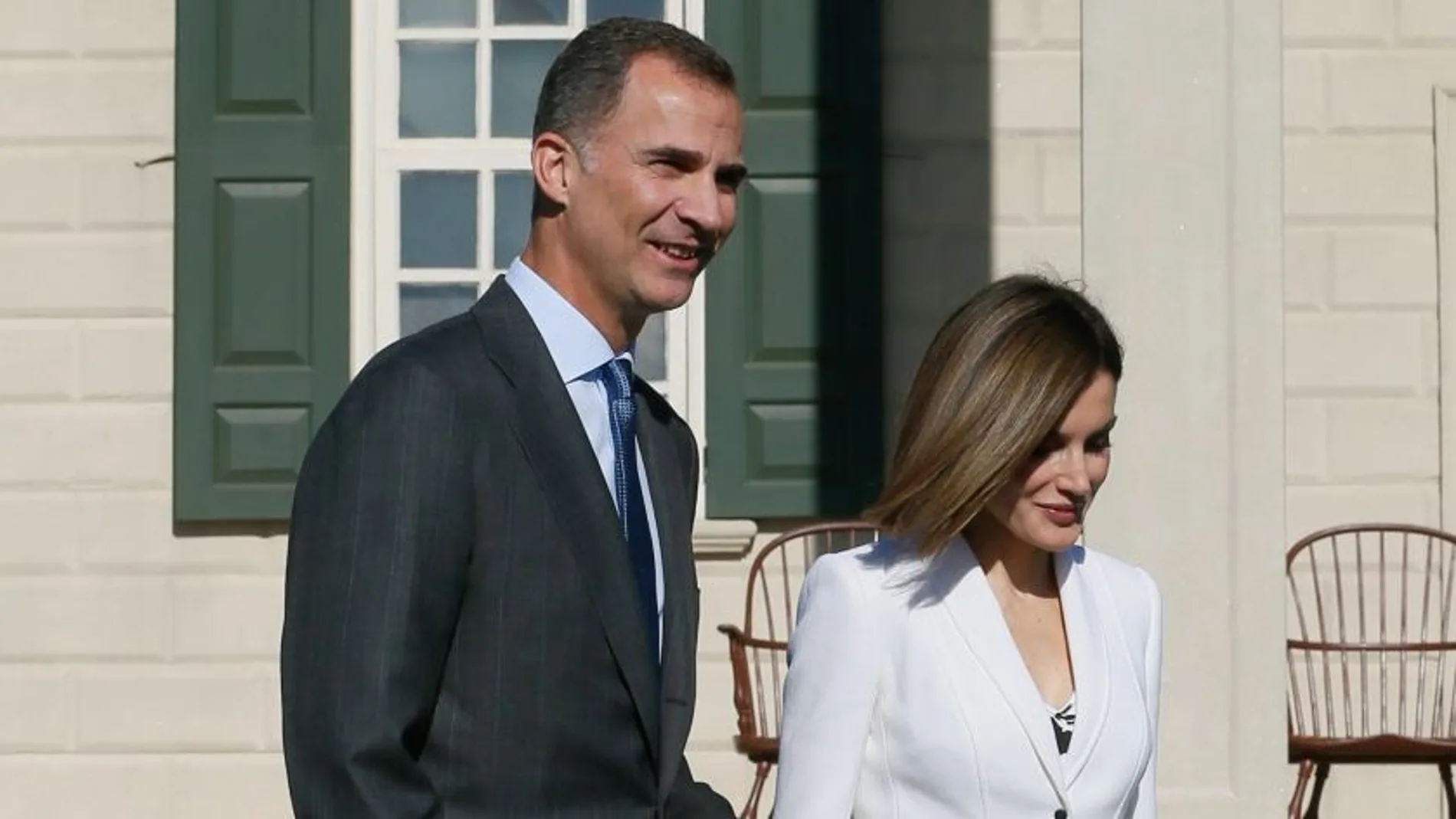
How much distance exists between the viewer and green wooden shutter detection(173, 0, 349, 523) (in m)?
6.80

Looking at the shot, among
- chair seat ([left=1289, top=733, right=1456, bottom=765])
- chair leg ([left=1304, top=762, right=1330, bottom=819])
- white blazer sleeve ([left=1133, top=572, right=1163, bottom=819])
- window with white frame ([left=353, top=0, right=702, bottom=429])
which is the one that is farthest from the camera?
window with white frame ([left=353, top=0, right=702, bottom=429])

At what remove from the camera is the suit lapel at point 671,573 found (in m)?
2.80

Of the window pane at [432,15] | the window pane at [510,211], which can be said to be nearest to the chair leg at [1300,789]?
the window pane at [510,211]

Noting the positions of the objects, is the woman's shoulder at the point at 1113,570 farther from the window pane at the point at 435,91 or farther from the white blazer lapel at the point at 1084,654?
the window pane at the point at 435,91

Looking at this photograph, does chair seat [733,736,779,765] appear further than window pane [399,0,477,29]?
No

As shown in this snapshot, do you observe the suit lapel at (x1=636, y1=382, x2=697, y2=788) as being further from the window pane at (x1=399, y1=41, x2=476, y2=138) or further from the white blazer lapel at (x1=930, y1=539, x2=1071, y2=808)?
the window pane at (x1=399, y1=41, x2=476, y2=138)

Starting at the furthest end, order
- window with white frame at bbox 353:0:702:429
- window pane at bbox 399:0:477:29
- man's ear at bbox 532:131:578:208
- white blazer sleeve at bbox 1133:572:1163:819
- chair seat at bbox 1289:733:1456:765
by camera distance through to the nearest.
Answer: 1. window pane at bbox 399:0:477:29
2. window with white frame at bbox 353:0:702:429
3. chair seat at bbox 1289:733:1456:765
4. white blazer sleeve at bbox 1133:572:1163:819
5. man's ear at bbox 532:131:578:208

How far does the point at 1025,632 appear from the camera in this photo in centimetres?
340

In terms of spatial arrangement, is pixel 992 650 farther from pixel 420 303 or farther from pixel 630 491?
pixel 420 303

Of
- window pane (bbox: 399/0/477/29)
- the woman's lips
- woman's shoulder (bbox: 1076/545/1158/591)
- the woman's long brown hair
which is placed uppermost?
window pane (bbox: 399/0/477/29)

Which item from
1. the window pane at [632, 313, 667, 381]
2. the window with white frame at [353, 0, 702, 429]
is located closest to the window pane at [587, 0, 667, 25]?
the window with white frame at [353, 0, 702, 429]

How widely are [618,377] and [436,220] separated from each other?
4135mm

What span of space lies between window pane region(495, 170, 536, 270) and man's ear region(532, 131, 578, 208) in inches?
165

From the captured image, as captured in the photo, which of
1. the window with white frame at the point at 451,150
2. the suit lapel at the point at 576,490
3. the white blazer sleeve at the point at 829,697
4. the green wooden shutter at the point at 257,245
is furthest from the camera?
the window with white frame at the point at 451,150
